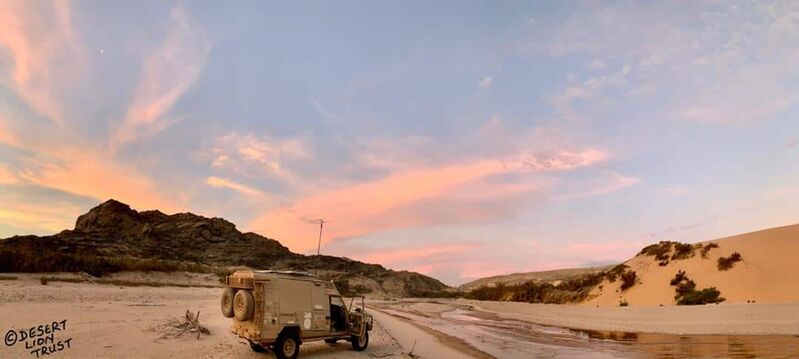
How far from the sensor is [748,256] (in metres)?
41.7

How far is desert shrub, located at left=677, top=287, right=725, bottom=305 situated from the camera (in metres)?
37.3

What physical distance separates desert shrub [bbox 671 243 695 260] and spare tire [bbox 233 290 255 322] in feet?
151

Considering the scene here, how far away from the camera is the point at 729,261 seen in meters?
41.7

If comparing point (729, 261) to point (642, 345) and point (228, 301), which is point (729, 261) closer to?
point (642, 345)

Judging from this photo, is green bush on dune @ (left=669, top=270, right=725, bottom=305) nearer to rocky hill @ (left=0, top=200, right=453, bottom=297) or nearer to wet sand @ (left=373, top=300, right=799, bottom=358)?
wet sand @ (left=373, top=300, right=799, bottom=358)

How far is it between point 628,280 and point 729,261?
10.4m

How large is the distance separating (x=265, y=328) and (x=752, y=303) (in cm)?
3404

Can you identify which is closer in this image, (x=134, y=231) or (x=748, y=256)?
(x=748, y=256)

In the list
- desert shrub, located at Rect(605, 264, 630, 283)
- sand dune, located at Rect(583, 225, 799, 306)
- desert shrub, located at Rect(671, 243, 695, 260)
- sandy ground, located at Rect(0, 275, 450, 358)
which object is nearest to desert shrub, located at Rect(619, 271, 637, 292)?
sand dune, located at Rect(583, 225, 799, 306)

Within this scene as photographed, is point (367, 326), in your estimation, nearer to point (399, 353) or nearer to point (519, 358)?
point (399, 353)

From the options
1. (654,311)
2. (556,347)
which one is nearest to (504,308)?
(654,311)

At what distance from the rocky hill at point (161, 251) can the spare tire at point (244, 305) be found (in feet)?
141

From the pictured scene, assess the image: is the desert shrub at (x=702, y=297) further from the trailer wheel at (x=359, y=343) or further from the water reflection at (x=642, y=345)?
the trailer wheel at (x=359, y=343)

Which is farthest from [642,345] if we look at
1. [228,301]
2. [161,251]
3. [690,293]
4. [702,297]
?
[161,251]
